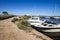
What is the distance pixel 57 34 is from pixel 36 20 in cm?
992

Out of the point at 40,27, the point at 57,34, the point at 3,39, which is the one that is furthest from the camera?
the point at 40,27

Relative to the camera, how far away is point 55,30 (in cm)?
2036

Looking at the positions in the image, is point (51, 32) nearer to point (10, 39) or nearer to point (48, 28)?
point (48, 28)

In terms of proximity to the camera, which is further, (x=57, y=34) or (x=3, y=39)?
(x=57, y=34)

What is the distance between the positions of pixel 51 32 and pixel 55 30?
39.0 inches

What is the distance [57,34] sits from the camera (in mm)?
19344

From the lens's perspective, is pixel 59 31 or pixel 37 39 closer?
pixel 37 39

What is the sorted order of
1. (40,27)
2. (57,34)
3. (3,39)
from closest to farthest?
(3,39)
(57,34)
(40,27)

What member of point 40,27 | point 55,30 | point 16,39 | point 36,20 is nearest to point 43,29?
point 40,27

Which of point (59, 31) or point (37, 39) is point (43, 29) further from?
point (37, 39)

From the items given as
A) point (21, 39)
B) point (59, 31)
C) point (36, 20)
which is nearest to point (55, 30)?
point (59, 31)

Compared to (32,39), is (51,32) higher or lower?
lower

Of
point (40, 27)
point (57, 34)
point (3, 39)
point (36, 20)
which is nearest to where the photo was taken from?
point (3, 39)

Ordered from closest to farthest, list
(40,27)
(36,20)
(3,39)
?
(3,39), (40,27), (36,20)
